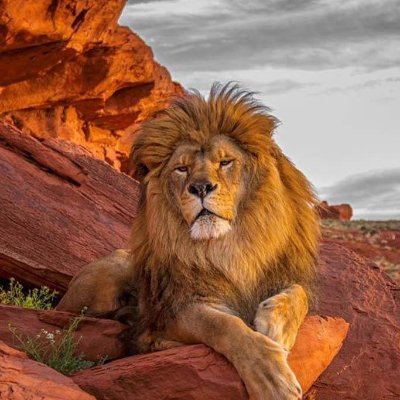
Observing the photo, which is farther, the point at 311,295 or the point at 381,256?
the point at 381,256

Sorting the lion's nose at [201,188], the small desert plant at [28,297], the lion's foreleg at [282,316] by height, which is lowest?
the small desert plant at [28,297]

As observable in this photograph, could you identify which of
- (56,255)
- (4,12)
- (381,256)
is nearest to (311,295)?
(56,255)

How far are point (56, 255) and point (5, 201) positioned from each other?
0.92m

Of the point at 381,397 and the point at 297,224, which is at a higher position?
the point at 297,224

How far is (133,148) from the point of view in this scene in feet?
23.0

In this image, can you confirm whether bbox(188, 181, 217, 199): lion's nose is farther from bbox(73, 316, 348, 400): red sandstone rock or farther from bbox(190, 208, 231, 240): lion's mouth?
bbox(73, 316, 348, 400): red sandstone rock

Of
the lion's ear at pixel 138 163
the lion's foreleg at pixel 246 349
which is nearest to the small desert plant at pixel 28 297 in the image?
the lion's ear at pixel 138 163

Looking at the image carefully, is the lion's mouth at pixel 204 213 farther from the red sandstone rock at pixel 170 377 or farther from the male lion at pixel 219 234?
the red sandstone rock at pixel 170 377

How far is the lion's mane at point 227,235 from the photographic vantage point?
6500mm

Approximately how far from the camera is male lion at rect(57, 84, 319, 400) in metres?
6.21

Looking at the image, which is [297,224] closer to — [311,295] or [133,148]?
[311,295]

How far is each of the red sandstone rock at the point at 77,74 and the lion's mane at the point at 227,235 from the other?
55.0ft

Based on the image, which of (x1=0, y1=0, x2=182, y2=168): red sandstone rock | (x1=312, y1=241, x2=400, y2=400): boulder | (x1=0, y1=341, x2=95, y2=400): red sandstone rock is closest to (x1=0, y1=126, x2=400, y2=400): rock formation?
(x1=312, y1=241, x2=400, y2=400): boulder

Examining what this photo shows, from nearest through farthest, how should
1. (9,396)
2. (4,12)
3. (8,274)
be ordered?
(9,396) < (8,274) < (4,12)
